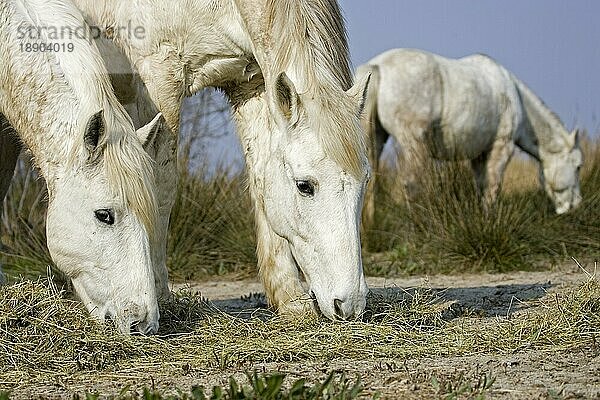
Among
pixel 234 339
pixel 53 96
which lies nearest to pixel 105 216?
pixel 53 96

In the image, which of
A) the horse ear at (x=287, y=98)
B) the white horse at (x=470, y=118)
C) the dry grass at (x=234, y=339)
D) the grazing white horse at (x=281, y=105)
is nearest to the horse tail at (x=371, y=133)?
the white horse at (x=470, y=118)

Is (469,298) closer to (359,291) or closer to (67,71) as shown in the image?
(359,291)

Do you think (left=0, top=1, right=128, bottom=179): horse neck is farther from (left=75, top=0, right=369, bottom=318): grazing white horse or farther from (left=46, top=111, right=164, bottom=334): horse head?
(left=75, top=0, right=369, bottom=318): grazing white horse

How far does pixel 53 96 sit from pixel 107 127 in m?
0.41

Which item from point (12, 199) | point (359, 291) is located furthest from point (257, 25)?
point (12, 199)

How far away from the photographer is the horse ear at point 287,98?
4484 millimetres

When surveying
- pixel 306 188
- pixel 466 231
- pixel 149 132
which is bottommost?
pixel 466 231

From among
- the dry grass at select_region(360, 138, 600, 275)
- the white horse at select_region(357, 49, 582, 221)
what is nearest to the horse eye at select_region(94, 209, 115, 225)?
the dry grass at select_region(360, 138, 600, 275)

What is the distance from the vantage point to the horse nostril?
13.9ft

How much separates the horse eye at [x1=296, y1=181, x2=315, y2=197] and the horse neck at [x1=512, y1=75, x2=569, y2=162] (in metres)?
8.07

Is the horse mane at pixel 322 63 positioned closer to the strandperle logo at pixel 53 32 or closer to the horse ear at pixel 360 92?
the horse ear at pixel 360 92

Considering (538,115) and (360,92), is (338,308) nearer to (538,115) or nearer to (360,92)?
(360,92)

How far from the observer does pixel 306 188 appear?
4465 millimetres

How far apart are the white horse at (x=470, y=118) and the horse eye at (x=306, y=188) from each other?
492cm
